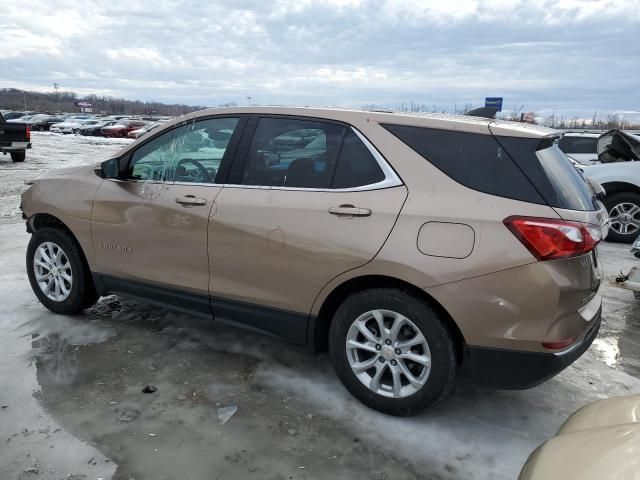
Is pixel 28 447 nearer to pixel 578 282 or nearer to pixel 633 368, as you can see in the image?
pixel 578 282

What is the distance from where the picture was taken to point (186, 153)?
3.71 meters

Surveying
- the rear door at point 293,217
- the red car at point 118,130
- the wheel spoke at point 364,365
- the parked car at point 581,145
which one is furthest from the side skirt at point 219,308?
the red car at point 118,130

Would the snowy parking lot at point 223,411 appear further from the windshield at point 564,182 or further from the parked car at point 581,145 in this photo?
the parked car at point 581,145

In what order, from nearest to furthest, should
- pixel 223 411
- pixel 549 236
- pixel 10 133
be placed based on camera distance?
pixel 549 236
pixel 223 411
pixel 10 133

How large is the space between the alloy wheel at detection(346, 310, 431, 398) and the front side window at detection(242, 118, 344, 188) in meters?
0.88

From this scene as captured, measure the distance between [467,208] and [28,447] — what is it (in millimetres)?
2601

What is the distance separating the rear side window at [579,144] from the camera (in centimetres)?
1167

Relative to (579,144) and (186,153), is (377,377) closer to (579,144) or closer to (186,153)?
(186,153)

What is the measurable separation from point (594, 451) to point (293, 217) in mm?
1967

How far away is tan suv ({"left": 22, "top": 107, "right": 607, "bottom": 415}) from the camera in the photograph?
258cm

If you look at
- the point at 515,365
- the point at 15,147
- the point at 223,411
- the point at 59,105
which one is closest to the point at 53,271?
the point at 223,411

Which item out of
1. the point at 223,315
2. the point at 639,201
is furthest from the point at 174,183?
the point at 639,201

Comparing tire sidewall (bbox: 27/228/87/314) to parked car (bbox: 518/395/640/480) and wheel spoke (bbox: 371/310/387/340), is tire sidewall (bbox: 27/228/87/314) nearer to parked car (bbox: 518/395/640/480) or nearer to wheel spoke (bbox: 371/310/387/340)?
wheel spoke (bbox: 371/310/387/340)

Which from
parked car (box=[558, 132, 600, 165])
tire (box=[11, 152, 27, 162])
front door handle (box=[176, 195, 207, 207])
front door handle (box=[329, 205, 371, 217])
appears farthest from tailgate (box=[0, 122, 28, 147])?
front door handle (box=[329, 205, 371, 217])
